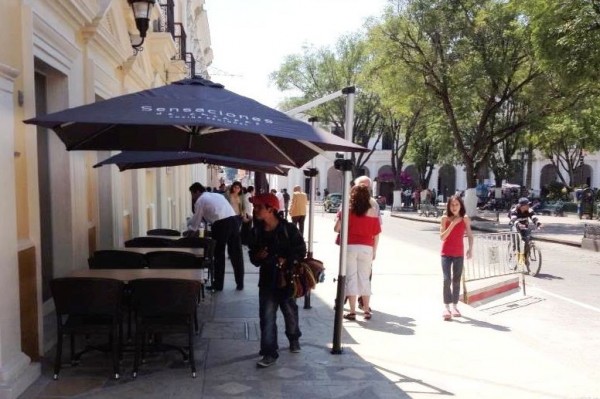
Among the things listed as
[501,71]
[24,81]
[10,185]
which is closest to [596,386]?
[10,185]

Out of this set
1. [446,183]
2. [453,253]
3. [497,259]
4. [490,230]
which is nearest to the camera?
[453,253]

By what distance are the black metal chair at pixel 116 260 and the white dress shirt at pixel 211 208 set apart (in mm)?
2433

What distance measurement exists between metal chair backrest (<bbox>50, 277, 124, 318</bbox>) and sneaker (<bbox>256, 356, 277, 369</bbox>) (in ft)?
4.57

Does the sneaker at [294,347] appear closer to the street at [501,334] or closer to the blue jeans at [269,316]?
the blue jeans at [269,316]

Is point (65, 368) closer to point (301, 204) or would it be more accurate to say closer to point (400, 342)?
point (400, 342)

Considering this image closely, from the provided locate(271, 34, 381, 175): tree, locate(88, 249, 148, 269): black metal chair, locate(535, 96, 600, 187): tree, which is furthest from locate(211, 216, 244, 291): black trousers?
locate(271, 34, 381, 175): tree

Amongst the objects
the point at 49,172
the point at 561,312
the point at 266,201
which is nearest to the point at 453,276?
the point at 561,312

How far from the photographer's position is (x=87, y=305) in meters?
4.61

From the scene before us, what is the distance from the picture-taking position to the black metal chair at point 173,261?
6.20m

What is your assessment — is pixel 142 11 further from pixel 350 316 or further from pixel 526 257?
pixel 526 257

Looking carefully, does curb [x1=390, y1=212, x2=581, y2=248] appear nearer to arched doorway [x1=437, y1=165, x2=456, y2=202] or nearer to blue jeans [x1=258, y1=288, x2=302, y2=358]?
blue jeans [x1=258, y1=288, x2=302, y2=358]

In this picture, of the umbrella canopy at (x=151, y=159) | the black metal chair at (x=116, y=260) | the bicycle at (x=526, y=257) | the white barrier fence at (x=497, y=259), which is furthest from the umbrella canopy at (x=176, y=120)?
the bicycle at (x=526, y=257)

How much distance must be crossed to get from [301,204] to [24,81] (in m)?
11.4

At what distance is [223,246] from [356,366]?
415 cm
